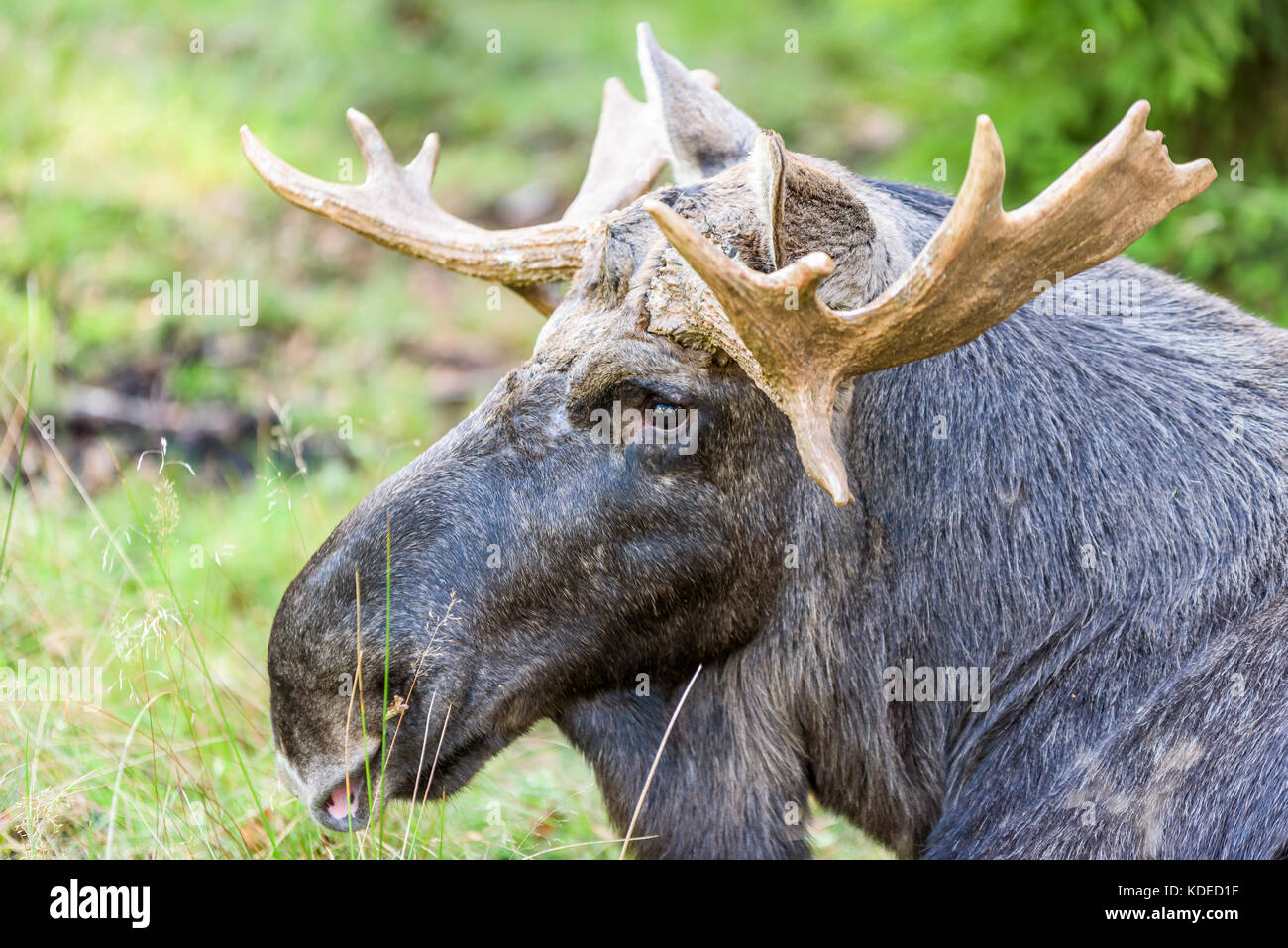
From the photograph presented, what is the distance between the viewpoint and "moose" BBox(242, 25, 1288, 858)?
11.4ft

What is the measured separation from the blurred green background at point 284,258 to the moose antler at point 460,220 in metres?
0.81

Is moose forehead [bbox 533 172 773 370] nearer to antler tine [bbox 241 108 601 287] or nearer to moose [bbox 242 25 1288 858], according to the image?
moose [bbox 242 25 1288 858]

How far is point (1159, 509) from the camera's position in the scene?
362cm

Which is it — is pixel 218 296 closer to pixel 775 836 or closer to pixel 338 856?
pixel 338 856

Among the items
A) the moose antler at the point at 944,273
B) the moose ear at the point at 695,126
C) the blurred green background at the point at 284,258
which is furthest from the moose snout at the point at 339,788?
the moose ear at the point at 695,126

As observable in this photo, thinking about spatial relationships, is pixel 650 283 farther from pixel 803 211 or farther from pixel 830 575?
pixel 830 575

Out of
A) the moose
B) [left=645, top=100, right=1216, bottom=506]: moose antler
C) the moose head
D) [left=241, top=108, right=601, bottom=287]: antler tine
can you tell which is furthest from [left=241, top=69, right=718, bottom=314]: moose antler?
[left=645, top=100, right=1216, bottom=506]: moose antler

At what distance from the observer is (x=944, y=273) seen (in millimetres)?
3211

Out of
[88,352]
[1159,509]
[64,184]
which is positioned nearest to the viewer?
[1159,509]

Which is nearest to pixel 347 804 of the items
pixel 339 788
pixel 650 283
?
pixel 339 788

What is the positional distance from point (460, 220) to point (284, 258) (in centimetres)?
571

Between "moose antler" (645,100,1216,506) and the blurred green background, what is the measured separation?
5.38ft
